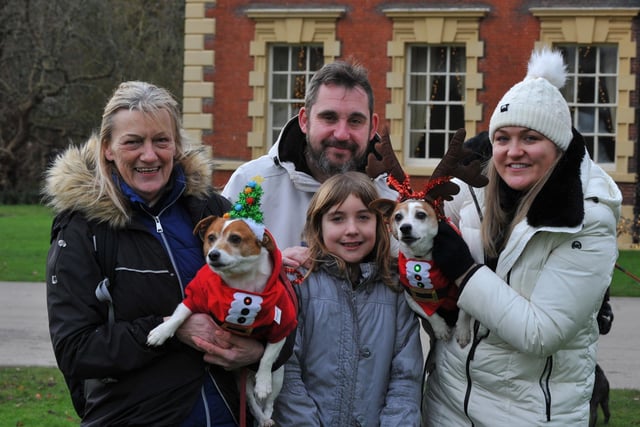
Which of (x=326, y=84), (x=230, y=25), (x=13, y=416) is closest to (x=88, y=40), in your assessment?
(x=230, y=25)

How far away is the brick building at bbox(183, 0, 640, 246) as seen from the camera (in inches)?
755

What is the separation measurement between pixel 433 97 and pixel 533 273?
54.3 feet

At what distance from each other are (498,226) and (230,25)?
17.0 meters

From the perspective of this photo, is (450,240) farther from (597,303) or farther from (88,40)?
(88,40)

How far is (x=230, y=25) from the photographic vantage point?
20.3 metres

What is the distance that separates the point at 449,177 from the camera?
13.5 ft

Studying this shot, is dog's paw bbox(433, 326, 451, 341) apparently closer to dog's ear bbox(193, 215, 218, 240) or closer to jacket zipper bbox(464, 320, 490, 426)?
jacket zipper bbox(464, 320, 490, 426)

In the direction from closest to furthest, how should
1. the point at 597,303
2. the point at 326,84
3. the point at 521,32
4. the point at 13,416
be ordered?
the point at 597,303, the point at 326,84, the point at 13,416, the point at 521,32

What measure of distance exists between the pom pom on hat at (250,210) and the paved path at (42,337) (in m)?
5.55

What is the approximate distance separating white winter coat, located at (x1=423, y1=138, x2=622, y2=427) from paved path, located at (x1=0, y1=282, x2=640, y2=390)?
5.02 metres

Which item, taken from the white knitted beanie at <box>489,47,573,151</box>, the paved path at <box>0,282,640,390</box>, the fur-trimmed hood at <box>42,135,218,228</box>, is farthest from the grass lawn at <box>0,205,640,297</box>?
the white knitted beanie at <box>489,47,573,151</box>

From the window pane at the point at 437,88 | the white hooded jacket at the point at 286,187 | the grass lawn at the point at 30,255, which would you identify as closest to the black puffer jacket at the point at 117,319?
the white hooded jacket at the point at 286,187

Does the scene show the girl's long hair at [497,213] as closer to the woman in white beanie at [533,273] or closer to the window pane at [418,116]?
the woman in white beanie at [533,273]

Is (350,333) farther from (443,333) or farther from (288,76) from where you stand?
(288,76)
